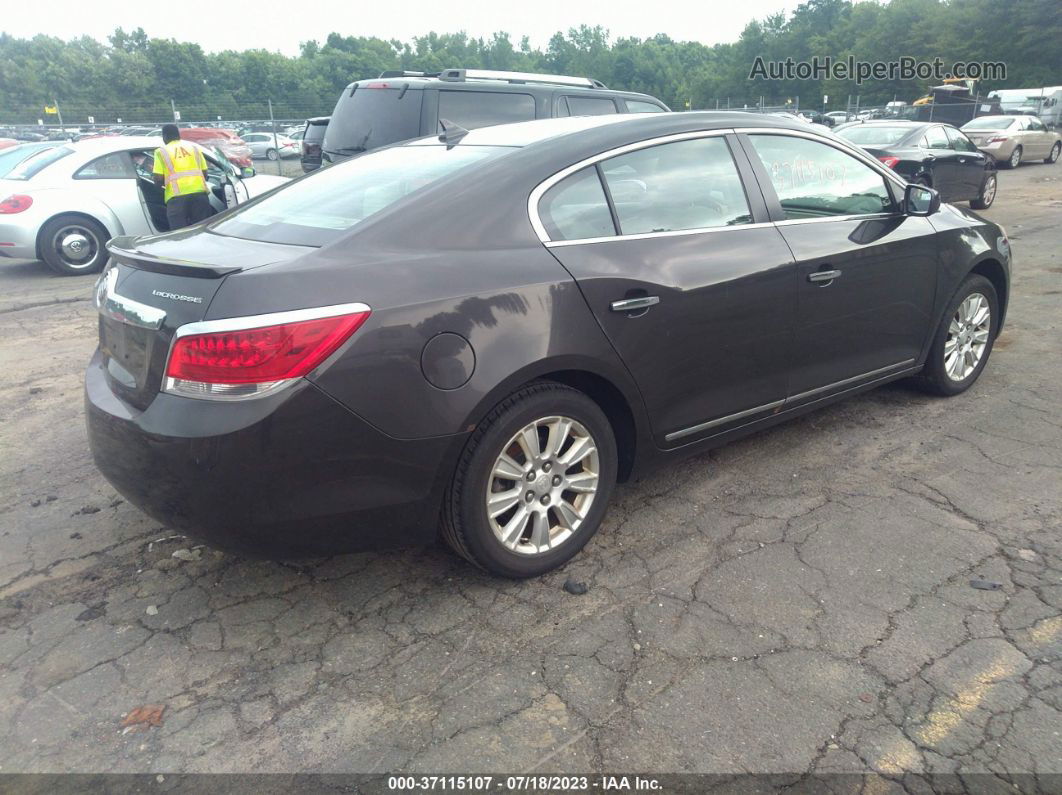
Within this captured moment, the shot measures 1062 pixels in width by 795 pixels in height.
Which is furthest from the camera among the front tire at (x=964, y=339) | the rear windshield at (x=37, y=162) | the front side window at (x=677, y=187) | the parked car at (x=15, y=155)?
the parked car at (x=15, y=155)

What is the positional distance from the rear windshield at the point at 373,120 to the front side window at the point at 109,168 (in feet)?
9.75

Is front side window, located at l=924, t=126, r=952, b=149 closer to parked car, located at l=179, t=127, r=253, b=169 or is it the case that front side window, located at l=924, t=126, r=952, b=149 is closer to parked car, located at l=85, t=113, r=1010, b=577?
parked car, located at l=85, t=113, r=1010, b=577

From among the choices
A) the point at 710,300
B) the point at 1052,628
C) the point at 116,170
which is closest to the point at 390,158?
the point at 710,300

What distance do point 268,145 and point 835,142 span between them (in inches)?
1303

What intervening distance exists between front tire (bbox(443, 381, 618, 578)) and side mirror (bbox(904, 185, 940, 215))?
88.2 inches

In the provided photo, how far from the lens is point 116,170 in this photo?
10156mm

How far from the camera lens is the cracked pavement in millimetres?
2301

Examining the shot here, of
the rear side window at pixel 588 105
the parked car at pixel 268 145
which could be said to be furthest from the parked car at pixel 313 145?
the parked car at pixel 268 145

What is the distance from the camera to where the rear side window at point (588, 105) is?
9703 mm

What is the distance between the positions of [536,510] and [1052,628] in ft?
5.79

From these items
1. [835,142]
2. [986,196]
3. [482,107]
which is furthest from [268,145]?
[835,142]

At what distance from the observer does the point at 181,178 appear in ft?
29.1

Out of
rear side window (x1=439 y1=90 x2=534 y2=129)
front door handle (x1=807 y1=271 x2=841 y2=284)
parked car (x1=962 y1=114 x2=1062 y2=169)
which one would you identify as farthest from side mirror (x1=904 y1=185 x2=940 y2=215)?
parked car (x1=962 y1=114 x2=1062 y2=169)

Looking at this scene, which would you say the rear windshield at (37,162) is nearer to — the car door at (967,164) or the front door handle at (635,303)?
the front door handle at (635,303)
